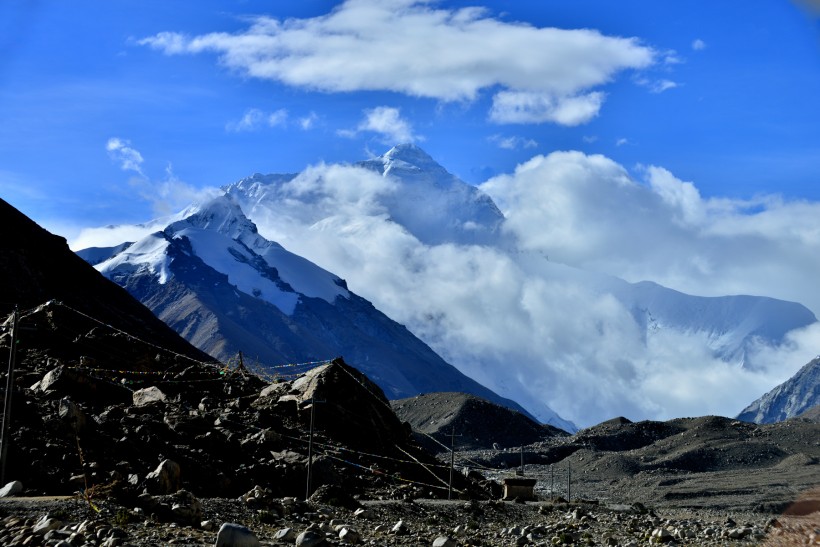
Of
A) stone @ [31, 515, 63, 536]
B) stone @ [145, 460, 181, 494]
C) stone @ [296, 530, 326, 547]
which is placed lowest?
stone @ [296, 530, 326, 547]

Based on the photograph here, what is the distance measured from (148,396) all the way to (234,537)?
3291 centimetres

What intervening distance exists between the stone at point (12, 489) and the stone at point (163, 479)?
4584 mm

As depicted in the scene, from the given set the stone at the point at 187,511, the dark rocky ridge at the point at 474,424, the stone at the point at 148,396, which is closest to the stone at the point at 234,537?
the stone at the point at 187,511

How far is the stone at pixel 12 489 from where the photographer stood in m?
36.6

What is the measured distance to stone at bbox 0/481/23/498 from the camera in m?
36.6

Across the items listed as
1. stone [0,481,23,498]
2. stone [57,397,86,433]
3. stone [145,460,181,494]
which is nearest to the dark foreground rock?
stone [0,481,23,498]

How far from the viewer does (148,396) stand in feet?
192

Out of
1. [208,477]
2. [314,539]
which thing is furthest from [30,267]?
[314,539]

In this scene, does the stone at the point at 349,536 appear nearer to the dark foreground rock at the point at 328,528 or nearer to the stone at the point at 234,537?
the dark foreground rock at the point at 328,528

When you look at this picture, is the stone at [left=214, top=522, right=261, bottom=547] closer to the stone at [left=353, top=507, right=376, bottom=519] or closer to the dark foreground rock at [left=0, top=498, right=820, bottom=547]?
the dark foreground rock at [left=0, top=498, right=820, bottom=547]

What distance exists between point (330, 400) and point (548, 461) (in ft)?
344

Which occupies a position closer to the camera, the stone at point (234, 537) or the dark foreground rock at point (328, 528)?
the stone at point (234, 537)

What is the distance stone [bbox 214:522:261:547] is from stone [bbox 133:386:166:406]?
31.1 m

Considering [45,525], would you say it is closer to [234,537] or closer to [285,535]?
[234,537]
